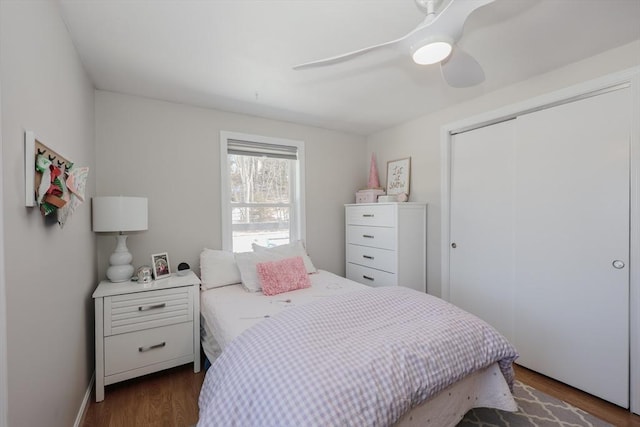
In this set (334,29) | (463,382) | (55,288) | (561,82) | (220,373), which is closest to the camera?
(220,373)

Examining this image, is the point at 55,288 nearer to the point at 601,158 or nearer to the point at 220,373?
the point at 220,373

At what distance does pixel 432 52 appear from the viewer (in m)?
1.34

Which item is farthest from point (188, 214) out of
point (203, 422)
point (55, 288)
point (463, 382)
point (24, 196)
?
point (463, 382)

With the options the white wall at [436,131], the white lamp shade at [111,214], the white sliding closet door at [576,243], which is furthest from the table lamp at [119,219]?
the white sliding closet door at [576,243]

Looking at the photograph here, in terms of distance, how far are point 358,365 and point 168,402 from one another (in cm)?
157

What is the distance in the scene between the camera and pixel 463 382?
1.48 metres

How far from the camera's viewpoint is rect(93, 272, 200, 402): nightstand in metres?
1.96

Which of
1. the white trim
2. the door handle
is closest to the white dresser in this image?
the door handle

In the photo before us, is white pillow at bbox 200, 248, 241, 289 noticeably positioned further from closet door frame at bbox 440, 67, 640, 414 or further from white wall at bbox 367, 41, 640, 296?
closet door frame at bbox 440, 67, 640, 414

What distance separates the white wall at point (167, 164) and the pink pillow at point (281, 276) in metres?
0.71

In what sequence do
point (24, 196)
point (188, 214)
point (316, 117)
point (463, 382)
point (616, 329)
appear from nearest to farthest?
1. point (24, 196)
2. point (463, 382)
3. point (616, 329)
4. point (188, 214)
5. point (316, 117)

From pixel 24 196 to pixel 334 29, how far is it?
1.65 metres

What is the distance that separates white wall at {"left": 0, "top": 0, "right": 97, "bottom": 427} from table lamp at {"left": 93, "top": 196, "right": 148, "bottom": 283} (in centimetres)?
16

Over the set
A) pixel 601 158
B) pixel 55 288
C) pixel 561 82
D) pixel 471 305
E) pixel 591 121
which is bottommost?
pixel 471 305
